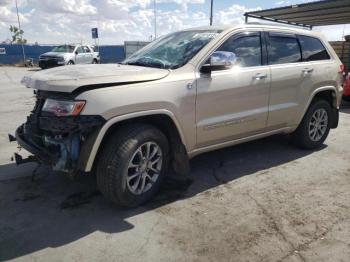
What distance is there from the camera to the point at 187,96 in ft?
13.4

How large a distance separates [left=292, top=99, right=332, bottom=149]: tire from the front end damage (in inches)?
140

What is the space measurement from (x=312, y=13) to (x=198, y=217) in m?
17.4

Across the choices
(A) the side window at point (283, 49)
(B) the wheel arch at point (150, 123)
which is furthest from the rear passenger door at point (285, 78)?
(B) the wheel arch at point (150, 123)

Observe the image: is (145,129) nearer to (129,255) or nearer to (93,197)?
(93,197)

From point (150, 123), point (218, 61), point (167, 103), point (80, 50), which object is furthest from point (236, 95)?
point (80, 50)

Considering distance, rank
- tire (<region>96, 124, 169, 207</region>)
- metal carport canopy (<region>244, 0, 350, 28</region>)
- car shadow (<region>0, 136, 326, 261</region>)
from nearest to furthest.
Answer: car shadow (<region>0, 136, 326, 261</region>) < tire (<region>96, 124, 169, 207</region>) < metal carport canopy (<region>244, 0, 350, 28</region>)

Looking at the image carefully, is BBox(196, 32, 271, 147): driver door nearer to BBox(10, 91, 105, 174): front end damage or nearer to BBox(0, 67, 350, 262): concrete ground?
BBox(0, 67, 350, 262): concrete ground

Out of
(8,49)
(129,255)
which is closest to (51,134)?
(129,255)

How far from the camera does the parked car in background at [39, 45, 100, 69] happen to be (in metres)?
24.5

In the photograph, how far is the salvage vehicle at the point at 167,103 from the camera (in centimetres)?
350

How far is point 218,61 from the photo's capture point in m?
4.17

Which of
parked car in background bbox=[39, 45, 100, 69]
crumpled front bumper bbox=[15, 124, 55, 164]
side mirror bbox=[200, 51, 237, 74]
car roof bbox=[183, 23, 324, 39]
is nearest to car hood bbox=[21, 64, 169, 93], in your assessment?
side mirror bbox=[200, 51, 237, 74]

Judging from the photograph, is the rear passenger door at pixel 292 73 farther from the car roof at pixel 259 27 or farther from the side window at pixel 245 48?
the side window at pixel 245 48

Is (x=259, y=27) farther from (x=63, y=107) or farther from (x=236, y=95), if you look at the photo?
(x=63, y=107)
